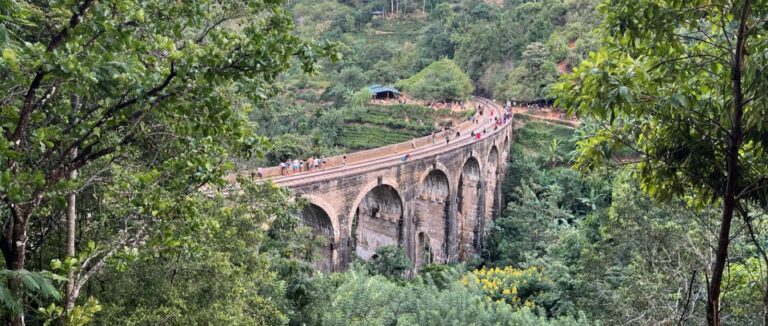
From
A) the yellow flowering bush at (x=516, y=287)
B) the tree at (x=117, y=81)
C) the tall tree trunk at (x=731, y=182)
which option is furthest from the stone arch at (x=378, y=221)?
the tall tree trunk at (x=731, y=182)

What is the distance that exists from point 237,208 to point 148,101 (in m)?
6.05

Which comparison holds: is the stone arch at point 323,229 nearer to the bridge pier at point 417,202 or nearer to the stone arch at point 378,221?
the bridge pier at point 417,202

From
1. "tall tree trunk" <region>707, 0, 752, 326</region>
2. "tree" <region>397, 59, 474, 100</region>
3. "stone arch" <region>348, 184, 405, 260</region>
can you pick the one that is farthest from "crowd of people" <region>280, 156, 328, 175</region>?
"tree" <region>397, 59, 474, 100</region>

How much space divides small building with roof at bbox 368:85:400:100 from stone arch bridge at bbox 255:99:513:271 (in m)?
16.4

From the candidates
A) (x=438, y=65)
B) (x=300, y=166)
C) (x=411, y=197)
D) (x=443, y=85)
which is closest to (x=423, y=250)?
(x=411, y=197)

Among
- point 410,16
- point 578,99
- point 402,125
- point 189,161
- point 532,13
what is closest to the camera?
point 578,99

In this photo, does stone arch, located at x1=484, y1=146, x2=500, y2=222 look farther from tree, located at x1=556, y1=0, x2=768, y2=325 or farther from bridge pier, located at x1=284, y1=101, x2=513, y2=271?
tree, located at x1=556, y1=0, x2=768, y2=325

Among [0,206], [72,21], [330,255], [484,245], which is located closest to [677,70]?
[72,21]

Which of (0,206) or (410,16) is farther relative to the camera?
(410,16)

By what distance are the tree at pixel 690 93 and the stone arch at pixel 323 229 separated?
14532 millimetres

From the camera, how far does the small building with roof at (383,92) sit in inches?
1972

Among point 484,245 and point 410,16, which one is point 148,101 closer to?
point 484,245

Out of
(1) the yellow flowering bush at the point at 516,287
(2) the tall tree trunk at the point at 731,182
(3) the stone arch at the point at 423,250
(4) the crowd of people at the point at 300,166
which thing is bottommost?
(3) the stone arch at the point at 423,250

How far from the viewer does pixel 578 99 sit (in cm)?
334
